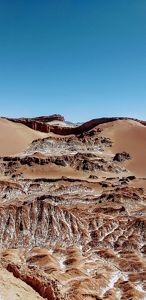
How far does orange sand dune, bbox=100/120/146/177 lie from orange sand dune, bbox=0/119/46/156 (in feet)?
86.8

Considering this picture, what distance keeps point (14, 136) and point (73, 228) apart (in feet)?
298

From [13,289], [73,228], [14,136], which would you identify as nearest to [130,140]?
[14,136]

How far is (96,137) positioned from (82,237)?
3104 inches

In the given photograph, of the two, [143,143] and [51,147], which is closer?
[51,147]

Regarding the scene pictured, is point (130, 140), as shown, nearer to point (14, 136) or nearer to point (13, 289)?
point (14, 136)

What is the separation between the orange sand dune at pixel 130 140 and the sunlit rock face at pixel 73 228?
8.16ft

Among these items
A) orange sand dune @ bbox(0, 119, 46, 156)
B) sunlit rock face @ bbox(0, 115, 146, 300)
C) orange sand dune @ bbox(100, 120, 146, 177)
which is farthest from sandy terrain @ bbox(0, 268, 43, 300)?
orange sand dune @ bbox(0, 119, 46, 156)

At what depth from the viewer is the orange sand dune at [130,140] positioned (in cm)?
11676

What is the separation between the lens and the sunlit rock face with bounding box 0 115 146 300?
139ft

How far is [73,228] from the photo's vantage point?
6272 centimetres

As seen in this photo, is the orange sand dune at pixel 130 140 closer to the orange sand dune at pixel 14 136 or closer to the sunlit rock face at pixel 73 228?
the sunlit rock face at pixel 73 228

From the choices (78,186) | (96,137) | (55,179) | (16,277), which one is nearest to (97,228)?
(78,186)

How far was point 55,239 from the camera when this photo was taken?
60406mm

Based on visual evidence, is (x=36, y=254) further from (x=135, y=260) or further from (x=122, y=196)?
(x=122, y=196)
